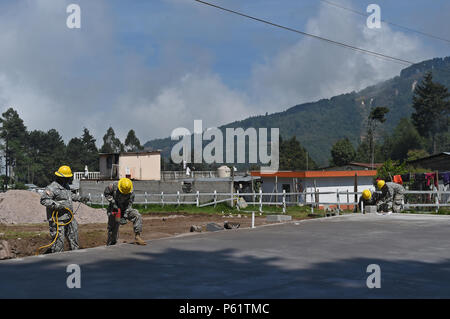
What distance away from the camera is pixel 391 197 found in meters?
21.6

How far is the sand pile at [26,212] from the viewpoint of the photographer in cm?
2812

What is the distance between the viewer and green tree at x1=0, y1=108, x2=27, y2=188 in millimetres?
113125

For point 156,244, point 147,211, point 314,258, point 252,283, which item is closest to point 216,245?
point 156,244

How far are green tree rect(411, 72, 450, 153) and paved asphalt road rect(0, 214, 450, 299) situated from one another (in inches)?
4330

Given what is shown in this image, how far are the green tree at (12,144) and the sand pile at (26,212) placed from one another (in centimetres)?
8605

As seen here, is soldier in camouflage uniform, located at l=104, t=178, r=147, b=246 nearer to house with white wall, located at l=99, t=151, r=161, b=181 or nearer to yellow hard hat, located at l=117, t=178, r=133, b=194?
yellow hard hat, located at l=117, t=178, r=133, b=194

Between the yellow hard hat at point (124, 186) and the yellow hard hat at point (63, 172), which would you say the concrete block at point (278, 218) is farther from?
the yellow hard hat at point (63, 172)

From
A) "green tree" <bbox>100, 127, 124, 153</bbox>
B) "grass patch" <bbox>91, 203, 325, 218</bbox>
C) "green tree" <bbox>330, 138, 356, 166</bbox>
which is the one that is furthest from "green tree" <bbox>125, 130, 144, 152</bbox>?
"grass patch" <bbox>91, 203, 325, 218</bbox>

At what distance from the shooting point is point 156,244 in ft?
39.0
